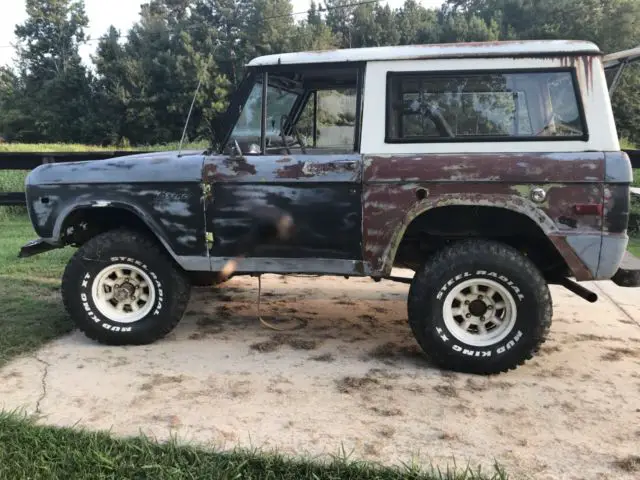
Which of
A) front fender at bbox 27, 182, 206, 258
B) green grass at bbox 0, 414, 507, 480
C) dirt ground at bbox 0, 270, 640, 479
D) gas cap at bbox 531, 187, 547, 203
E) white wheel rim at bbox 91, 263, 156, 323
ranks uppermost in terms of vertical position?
gas cap at bbox 531, 187, 547, 203

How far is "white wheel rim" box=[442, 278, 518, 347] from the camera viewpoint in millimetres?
3701

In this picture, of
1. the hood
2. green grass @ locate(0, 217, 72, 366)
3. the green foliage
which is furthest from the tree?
the hood

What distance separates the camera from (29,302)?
5.13 meters

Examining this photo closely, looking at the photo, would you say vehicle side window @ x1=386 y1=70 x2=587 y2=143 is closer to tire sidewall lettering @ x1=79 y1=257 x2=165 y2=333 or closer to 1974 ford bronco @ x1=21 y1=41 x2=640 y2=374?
1974 ford bronco @ x1=21 y1=41 x2=640 y2=374

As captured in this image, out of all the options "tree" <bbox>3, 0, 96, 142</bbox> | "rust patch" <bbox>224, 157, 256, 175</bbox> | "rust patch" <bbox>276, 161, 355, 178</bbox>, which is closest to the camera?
"rust patch" <bbox>276, 161, 355, 178</bbox>

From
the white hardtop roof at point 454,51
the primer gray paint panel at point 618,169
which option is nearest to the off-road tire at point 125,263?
the white hardtop roof at point 454,51

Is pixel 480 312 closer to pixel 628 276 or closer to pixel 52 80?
pixel 628 276

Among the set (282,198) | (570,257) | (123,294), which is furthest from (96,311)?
(570,257)

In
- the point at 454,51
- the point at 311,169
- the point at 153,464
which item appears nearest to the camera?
the point at 153,464

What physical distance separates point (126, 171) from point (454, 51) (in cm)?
242

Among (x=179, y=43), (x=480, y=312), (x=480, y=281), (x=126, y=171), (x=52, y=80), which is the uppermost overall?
→ (x=179, y=43)

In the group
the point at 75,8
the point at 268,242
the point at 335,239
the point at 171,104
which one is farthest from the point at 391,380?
the point at 75,8

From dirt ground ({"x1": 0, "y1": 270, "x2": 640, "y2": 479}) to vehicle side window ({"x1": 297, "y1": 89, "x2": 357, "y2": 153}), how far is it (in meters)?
1.53

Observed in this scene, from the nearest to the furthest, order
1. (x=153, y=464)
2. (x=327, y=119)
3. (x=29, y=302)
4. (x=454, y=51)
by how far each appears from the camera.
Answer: (x=153, y=464), (x=454, y=51), (x=327, y=119), (x=29, y=302)
